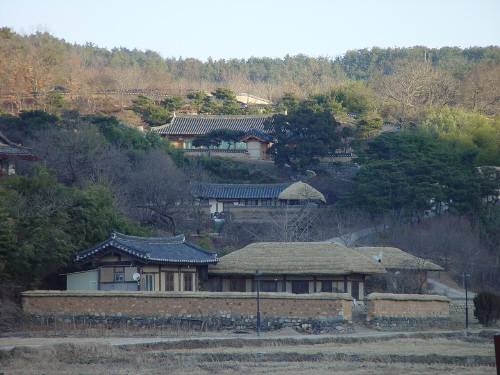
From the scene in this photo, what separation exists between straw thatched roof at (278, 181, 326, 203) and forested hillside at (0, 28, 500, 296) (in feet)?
5.82

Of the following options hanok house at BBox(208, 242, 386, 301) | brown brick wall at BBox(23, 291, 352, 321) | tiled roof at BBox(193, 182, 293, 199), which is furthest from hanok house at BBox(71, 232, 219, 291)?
tiled roof at BBox(193, 182, 293, 199)

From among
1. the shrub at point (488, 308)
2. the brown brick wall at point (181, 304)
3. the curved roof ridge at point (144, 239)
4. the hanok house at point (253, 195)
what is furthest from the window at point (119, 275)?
the hanok house at point (253, 195)

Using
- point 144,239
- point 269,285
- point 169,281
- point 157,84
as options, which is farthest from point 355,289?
point 157,84

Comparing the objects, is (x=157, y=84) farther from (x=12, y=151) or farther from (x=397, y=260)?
(x=397, y=260)

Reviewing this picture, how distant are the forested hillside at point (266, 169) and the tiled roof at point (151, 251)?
1.33 meters

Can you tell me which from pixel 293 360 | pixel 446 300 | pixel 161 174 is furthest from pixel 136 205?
pixel 293 360

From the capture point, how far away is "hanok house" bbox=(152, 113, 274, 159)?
2172 inches

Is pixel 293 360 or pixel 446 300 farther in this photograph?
pixel 446 300

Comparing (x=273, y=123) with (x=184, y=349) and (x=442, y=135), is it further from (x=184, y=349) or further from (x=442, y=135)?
(x=184, y=349)

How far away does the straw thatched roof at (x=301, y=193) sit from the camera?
1684 inches

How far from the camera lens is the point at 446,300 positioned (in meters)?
23.5

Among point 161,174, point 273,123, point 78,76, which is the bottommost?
point 161,174

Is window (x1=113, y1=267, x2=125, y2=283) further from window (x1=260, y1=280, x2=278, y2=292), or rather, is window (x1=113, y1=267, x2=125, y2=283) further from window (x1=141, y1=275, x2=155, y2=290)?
window (x1=260, y1=280, x2=278, y2=292)

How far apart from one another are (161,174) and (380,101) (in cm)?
3501
